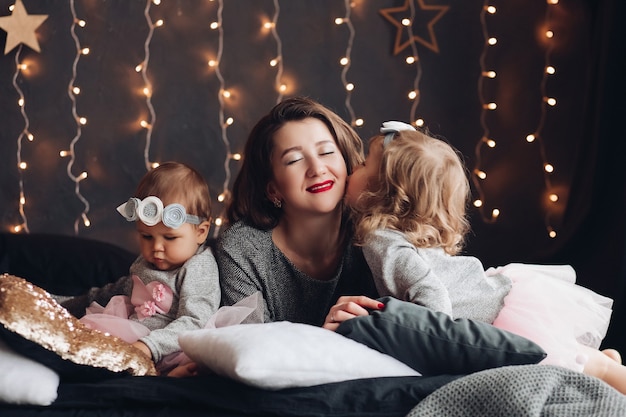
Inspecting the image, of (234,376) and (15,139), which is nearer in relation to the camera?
(234,376)

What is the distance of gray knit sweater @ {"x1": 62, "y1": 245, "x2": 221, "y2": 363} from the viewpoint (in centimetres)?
187

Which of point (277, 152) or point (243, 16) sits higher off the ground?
point (243, 16)

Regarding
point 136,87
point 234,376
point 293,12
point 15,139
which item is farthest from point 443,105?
point 234,376

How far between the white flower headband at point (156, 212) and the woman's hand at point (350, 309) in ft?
1.69

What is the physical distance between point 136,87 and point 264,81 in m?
0.57

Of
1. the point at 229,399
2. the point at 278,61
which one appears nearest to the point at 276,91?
the point at 278,61

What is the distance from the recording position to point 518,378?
1.33 meters

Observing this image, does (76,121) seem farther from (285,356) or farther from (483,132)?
(285,356)

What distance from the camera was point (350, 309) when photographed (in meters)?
1.74

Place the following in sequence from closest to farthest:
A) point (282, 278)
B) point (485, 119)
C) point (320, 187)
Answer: point (320, 187) < point (282, 278) < point (485, 119)

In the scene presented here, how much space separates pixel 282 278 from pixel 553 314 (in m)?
0.71

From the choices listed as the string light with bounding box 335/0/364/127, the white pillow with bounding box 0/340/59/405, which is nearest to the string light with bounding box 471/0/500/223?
the string light with bounding box 335/0/364/127

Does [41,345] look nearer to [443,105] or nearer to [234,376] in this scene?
[234,376]

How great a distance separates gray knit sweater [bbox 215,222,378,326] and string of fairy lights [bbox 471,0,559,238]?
1404 mm
